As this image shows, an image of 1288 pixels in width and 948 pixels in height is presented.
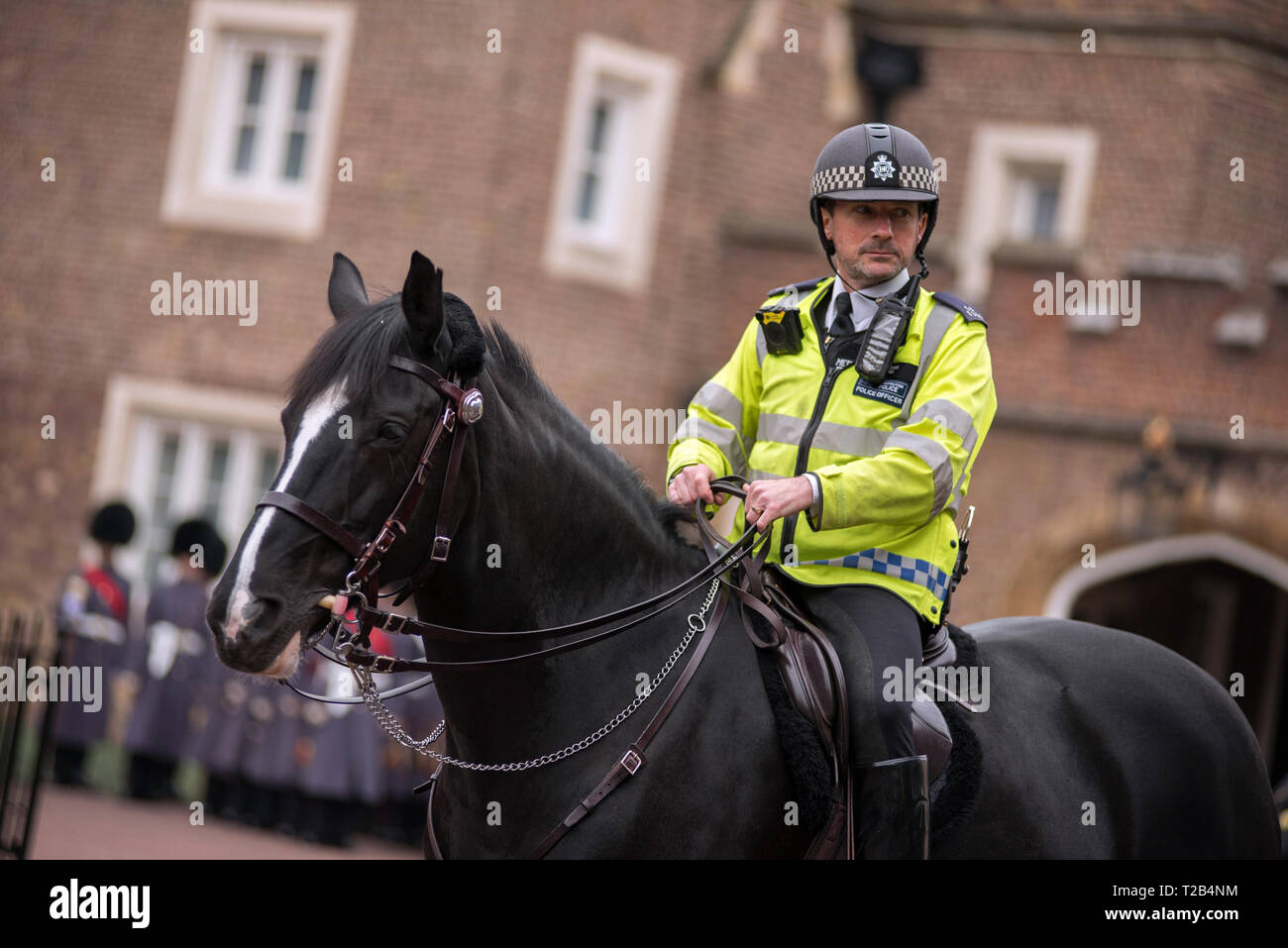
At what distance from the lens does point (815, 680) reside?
3.86 metres

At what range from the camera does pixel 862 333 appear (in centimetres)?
418

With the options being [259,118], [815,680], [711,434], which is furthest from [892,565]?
[259,118]

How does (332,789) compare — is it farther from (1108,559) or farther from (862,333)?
(862,333)

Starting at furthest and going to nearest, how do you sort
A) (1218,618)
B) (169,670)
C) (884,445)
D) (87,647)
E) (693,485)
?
(1218,618) < (87,647) < (169,670) < (693,485) < (884,445)

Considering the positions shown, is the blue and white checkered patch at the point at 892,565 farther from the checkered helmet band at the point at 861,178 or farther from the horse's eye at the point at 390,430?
the horse's eye at the point at 390,430

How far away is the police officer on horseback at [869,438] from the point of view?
379 centimetres

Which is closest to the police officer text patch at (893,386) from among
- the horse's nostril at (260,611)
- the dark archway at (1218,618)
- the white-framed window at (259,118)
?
the horse's nostril at (260,611)

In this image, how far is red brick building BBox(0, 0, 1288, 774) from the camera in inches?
558

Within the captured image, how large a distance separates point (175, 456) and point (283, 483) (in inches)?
479

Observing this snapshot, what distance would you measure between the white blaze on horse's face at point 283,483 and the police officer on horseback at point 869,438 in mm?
1068

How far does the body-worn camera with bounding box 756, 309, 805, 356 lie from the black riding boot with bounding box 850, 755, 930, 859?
121cm

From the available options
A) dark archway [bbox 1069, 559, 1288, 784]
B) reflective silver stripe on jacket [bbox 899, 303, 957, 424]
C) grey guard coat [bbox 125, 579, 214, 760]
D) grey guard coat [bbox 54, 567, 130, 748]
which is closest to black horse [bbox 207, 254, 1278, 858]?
reflective silver stripe on jacket [bbox 899, 303, 957, 424]

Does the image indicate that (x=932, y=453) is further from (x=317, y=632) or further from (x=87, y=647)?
(x=87, y=647)
